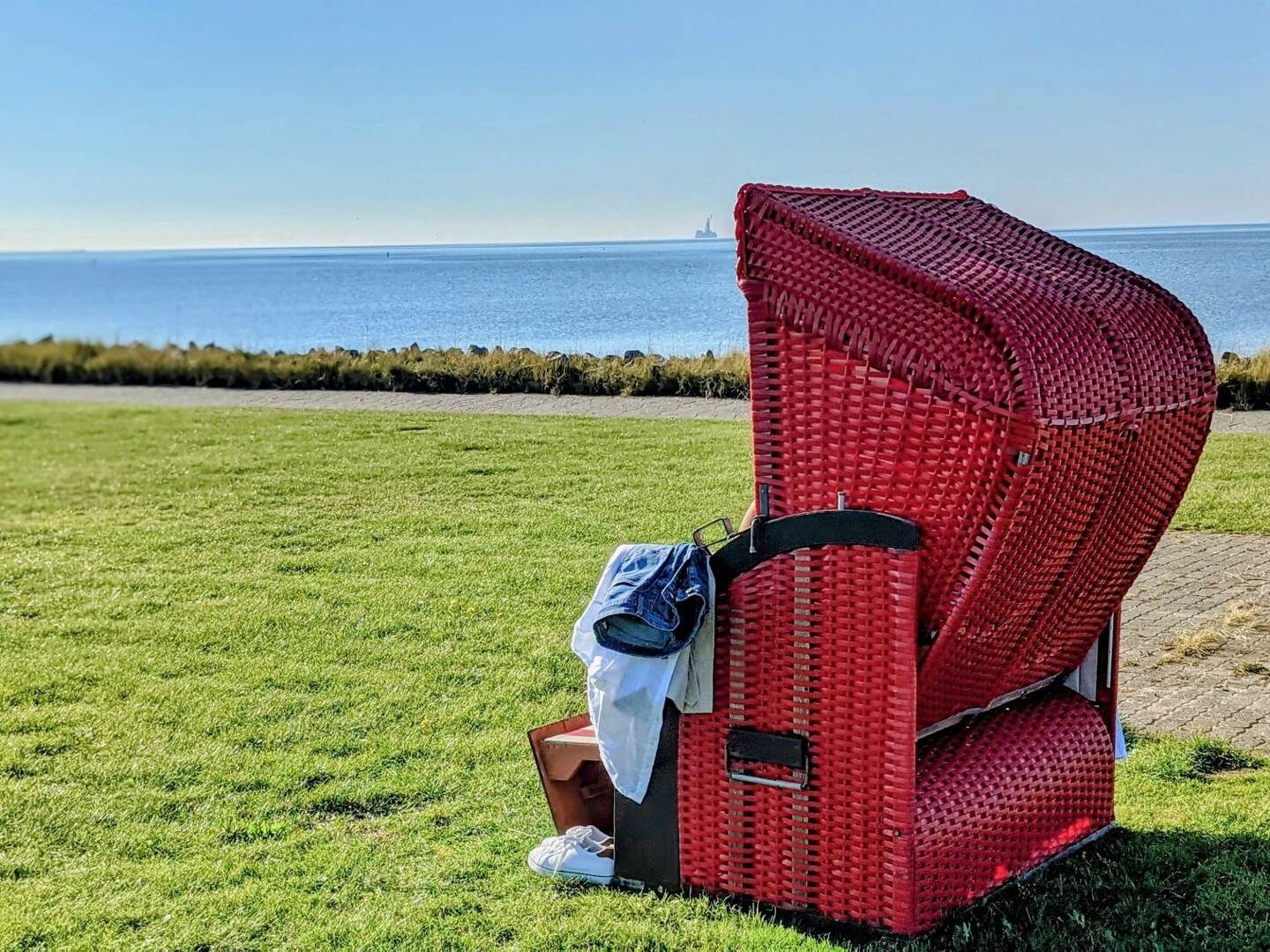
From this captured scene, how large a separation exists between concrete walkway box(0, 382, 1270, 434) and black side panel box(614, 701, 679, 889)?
36.2 feet

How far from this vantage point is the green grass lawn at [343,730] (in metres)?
4.00

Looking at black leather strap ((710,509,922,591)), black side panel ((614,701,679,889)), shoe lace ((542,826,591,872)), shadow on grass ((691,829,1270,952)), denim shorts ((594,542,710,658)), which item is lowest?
shadow on grass ((691,829,1270,952))

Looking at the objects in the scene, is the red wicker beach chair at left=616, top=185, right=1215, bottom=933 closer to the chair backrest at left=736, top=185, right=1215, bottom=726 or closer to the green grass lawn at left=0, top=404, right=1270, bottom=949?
the chair backrest at left=736, top=185, right=1215, bottom=726

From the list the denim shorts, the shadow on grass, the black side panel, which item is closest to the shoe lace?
the black side panel

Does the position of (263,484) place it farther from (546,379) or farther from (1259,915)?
(1259,915)

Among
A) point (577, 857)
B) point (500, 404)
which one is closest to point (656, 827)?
point (577, 857)

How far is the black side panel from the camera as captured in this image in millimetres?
3996

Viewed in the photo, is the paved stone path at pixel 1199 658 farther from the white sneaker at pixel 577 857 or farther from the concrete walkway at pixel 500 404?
the concrete walkway at pixel 500 404

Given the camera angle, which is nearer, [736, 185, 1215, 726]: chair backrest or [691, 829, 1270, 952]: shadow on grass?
[736, 185, 1215, 726]: chair backrest

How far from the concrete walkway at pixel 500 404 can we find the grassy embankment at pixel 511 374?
30 cm

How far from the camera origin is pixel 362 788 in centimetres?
511

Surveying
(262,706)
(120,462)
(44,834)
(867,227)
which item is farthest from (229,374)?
(867,227)

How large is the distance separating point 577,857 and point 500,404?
13.9 metres

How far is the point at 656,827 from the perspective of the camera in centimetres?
410
